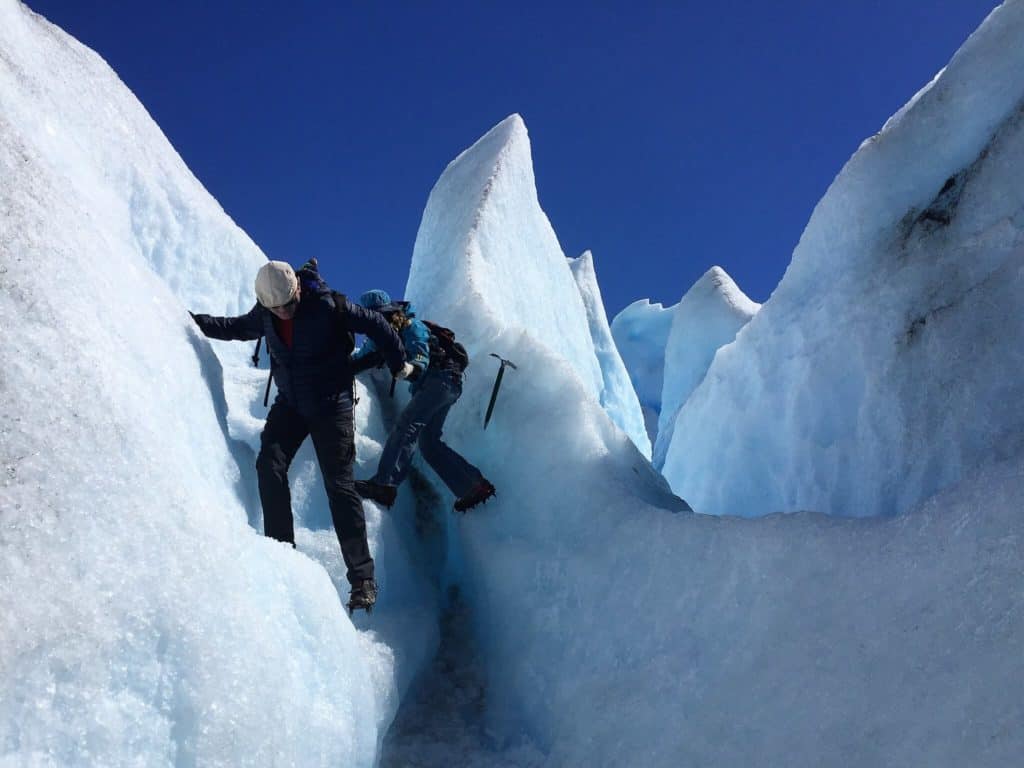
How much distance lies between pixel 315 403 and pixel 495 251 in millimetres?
3356

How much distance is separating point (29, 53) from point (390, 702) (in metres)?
3.59

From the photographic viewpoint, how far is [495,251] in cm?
622

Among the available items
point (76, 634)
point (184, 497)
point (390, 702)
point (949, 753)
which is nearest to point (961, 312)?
point (949, 753)

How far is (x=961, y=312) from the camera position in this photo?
311 cm

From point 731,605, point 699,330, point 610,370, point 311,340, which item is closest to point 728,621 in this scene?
point 731,605

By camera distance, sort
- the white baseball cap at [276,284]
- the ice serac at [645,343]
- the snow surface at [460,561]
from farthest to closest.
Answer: the ice serac at [645,343] → the white baseball cap at [276,284] → the snow surface at [460,561]

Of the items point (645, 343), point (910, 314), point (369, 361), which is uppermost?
point (645, 343)

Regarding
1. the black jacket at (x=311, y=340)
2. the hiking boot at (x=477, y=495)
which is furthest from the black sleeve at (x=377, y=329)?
the hiking boot at (x=477, y=495)

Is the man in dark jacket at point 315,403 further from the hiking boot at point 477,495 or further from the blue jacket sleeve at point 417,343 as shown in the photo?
the hiking boot at point 477,495

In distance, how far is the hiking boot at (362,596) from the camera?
3.10 metres

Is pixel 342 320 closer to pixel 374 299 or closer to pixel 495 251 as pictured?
pixel 374 299

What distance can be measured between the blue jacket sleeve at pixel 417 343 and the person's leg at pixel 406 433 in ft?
0.48

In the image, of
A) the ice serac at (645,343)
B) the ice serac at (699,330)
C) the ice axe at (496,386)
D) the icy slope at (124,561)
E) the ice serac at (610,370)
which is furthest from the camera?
the ice serac at (645,343)

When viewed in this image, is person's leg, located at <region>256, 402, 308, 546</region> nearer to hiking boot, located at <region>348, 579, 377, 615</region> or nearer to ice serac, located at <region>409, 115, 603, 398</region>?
hiking boot, located at <region>348, 579, 377, 615</region>
